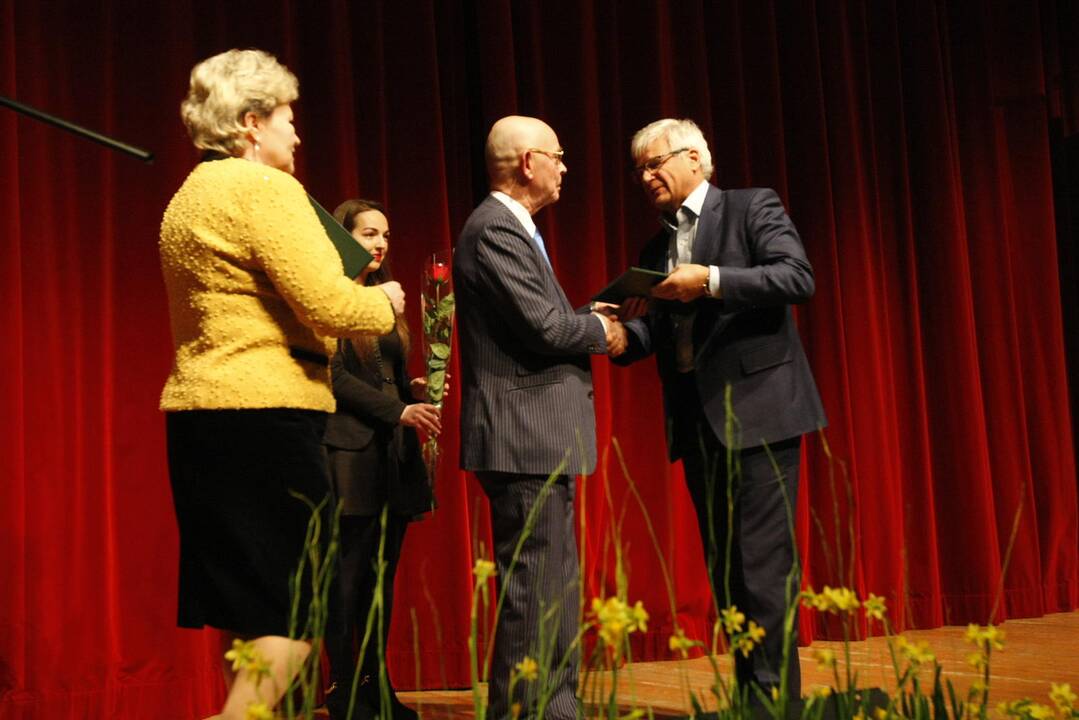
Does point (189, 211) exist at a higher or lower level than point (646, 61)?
lower

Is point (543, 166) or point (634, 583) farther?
point (634, 583)

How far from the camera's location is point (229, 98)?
1.88 metres

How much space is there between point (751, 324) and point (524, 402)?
0.56m

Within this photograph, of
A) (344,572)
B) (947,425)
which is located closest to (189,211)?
(344,572)

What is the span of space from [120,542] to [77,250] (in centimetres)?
82

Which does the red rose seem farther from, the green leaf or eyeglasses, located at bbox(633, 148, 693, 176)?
eyeglasses, located at bbox(633, 148, 693, 176)

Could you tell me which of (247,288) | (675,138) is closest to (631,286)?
(675,138)

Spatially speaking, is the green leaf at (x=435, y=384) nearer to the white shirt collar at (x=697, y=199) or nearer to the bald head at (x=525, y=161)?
the bald head at (x=525, y=161)

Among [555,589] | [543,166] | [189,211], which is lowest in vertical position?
[555,589]

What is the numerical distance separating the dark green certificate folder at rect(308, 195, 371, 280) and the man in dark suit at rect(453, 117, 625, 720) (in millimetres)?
463

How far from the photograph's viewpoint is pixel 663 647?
12.9ft

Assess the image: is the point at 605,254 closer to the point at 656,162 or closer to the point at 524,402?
the point at 656,162

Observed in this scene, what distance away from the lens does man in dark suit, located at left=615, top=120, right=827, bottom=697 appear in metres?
2.47

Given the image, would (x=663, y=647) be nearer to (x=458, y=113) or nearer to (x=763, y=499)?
(x=763, y=499)
